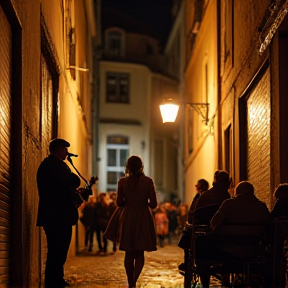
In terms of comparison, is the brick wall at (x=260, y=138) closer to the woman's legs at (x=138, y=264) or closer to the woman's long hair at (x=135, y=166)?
the woman's long hair at (x=135, y=166)

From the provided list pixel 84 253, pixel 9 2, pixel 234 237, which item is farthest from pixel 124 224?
pixel 84 253

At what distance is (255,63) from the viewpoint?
11734 millimetres

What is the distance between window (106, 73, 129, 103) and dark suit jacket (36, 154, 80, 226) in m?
34.3

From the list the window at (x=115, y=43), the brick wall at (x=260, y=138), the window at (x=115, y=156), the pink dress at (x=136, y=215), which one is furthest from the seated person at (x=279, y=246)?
the window at (x=115, y=43)

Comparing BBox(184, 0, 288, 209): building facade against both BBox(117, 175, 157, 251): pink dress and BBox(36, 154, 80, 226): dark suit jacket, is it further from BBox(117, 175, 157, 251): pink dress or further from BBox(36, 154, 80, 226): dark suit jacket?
BBox(36, 154, 80, 226): dark suit jacket

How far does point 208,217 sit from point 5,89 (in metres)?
2.89

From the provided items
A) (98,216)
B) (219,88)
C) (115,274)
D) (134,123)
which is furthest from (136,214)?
(134,123)

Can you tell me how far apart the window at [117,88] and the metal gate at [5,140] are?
115 feet

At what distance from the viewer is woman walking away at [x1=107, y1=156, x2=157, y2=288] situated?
403 inches

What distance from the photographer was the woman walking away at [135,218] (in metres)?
10.2

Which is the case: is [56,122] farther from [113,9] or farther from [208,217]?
[113,9]

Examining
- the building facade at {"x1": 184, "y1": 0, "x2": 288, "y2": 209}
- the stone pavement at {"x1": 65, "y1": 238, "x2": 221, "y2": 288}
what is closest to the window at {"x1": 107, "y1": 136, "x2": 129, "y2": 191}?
the building facade at {"x1": 184, "y1": 0, "x2": 288, "y2": 209}

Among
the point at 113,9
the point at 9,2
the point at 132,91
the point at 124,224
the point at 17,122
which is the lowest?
the point at 124,224

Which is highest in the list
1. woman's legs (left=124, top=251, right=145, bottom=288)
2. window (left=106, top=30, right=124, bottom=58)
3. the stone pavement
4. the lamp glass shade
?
window (left=106, top=30, right=124, bottom=58)
